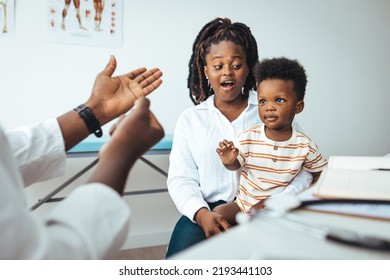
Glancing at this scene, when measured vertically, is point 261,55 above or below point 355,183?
above

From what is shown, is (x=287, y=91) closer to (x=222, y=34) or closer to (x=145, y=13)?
(x=222, y=34)

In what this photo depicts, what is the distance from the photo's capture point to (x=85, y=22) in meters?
2.65

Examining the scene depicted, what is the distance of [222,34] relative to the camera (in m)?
1.62

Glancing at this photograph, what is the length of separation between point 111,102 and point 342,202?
737 millimetres

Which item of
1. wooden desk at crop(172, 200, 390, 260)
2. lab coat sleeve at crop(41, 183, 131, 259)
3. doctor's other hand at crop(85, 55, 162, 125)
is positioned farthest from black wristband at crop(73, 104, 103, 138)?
wooden desk at crop(172, 200, 390, 260)

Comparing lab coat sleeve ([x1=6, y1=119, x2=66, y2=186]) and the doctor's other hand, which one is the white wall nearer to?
the doctor's other hand

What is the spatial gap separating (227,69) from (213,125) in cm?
23

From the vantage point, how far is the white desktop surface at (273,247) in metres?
0.48

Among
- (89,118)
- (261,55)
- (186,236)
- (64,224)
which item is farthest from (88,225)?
(261,55)

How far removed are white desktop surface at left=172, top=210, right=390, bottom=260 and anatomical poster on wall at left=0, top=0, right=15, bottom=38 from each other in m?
2.40

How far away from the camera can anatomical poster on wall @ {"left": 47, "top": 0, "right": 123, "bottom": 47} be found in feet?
8.39

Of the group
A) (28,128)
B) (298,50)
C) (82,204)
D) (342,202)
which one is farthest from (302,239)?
(298,50)

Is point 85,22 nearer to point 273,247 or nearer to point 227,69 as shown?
point 227,69
